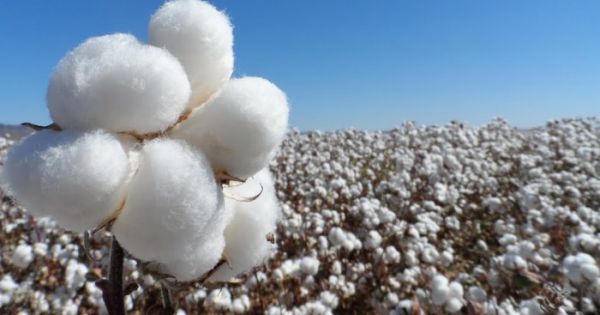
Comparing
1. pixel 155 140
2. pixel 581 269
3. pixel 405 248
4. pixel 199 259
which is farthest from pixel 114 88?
pixel 405 248

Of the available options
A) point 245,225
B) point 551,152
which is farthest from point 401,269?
point 551,152

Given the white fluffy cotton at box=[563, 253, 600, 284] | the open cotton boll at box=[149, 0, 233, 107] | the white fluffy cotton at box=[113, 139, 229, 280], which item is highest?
the open cotton boll at box=[149, 0, 233, 107]

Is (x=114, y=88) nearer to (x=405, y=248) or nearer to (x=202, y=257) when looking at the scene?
(x=202, y=257)

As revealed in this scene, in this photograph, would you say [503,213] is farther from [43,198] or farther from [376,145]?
[43,198]

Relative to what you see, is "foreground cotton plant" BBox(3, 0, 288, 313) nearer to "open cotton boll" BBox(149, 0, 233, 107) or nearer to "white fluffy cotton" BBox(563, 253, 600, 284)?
"open cotton boll" BBox(149, 0, 233, 107)

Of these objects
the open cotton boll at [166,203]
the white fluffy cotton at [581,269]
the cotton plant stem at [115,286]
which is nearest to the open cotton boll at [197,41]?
the open cotton boll at [166,203]

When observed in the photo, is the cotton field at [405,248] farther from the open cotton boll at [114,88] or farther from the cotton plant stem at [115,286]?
the open cotton boll at [114,88]

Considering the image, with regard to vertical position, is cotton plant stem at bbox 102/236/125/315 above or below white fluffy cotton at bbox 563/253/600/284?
above

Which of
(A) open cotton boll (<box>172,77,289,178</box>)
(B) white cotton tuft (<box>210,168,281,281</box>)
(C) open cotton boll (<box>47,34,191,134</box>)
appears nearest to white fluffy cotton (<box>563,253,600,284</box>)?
(B) white cotton tuft (<box>210,168,281,281</box>)
